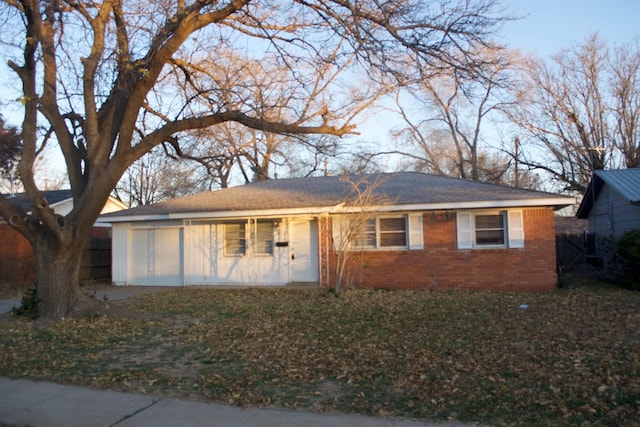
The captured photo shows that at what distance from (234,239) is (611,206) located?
13.6 meters

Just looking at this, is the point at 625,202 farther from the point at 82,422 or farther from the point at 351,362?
the point at 82,422

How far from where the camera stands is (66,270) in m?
11.3

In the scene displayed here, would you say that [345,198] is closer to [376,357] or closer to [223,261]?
[223,261]

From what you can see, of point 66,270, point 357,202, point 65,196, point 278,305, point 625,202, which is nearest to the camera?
point 66,270

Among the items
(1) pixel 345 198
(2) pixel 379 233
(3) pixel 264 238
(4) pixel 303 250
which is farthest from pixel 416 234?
(3) pixel 264 238

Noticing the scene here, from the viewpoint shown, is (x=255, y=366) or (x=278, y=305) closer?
(x=255, y=366)

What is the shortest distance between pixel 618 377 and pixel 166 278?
50.3 feet

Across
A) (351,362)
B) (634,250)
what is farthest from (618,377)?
(634,250)

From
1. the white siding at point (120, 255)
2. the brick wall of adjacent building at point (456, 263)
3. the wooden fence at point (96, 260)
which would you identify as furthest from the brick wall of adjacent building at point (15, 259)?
the brick wall of adjacent building at point (456, 263)

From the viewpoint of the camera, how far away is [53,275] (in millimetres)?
11172

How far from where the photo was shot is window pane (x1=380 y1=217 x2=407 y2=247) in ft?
56.4

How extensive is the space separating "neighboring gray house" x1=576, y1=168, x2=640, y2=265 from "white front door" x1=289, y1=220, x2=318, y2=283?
9.93m

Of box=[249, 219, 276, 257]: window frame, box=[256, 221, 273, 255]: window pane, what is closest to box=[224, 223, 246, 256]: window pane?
box=[249, 219, 276, 257]: window frame

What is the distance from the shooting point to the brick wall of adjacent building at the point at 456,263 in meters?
16.2
